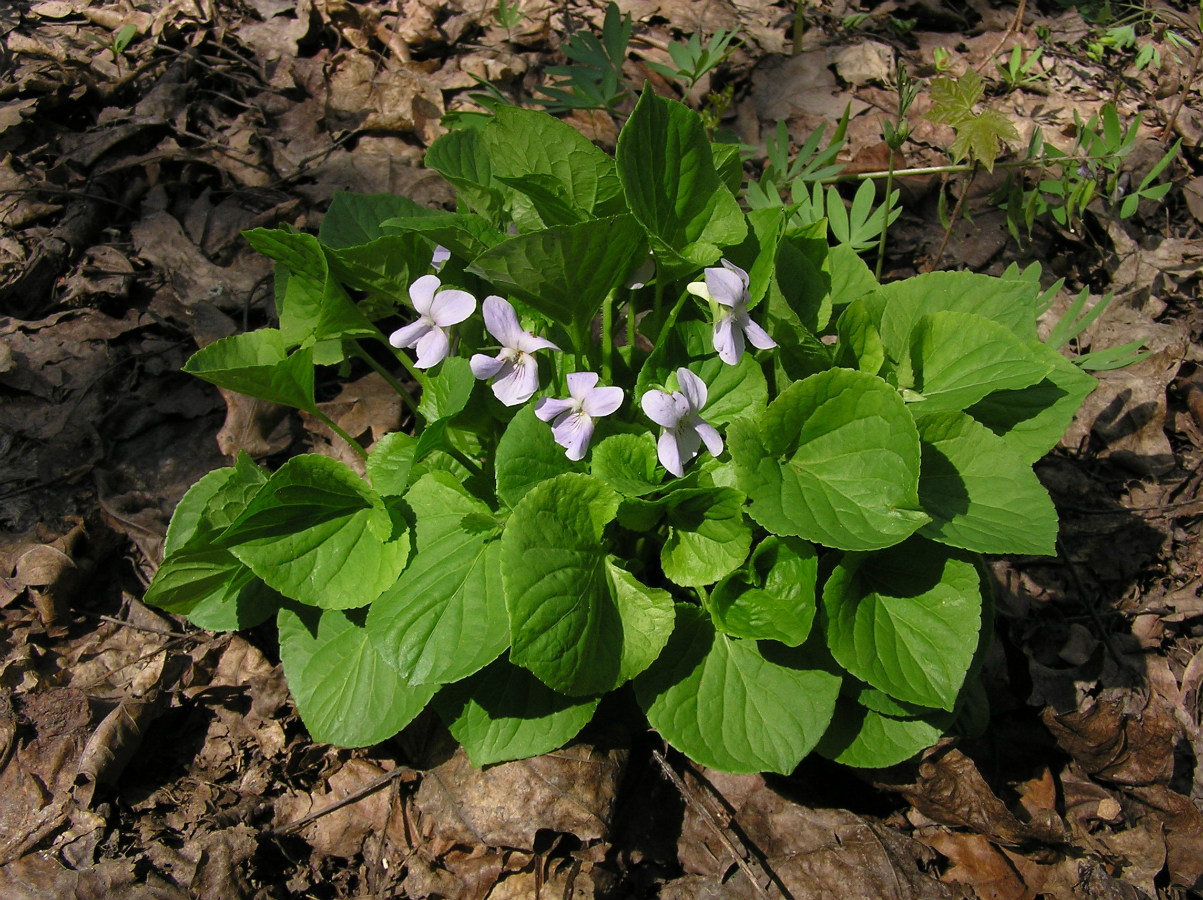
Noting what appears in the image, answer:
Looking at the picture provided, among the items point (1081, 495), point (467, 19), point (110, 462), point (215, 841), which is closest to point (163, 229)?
point (110, 462)

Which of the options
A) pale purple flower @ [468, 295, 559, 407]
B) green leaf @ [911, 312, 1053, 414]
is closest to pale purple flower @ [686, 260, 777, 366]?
pale purple flower @ [468, 295, 559, 407]

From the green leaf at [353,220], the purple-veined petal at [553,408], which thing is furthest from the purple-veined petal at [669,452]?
the green leaf at [353,220]

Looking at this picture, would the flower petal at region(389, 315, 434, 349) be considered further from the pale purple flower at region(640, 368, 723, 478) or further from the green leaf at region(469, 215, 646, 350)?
the pale purple flower at region(640, 368, 723, 478)

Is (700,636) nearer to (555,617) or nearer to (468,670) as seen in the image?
(555,617)

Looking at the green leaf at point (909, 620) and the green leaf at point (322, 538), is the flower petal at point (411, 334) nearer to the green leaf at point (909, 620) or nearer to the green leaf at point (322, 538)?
the green leaf at point (322, 538)

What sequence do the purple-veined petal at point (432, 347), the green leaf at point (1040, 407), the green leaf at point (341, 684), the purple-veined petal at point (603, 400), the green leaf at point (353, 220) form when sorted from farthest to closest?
1. the green leaf at point (353, 220)
2. the green leaf at point (1040, 407)
3. the green leaf at point (341, 684)
4. the purple-veined petal at point (432, 347)
5. the purple-veined petal at point (603, 400)
